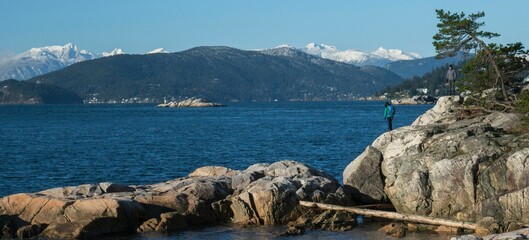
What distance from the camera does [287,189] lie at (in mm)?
29156

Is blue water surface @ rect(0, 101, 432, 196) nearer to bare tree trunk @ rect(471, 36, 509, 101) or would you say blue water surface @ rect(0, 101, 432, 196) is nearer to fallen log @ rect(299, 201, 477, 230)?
bare tree trunk @ rect(471, 36, 509, 101)

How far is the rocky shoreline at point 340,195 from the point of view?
26672 millimetres

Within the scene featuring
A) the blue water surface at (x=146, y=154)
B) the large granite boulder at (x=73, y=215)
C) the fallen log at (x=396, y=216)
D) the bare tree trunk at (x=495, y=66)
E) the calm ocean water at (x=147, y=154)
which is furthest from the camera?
the blue water surface at (x=146, y=154)

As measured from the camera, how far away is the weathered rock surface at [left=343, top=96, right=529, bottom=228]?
26359 millimetres

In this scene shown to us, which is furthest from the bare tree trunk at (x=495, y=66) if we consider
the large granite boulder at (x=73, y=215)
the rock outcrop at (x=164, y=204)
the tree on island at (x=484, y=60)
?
the large granite boulder at (x=73, y=215)

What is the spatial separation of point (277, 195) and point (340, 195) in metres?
2.91

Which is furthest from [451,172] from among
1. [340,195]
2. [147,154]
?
[147,154]

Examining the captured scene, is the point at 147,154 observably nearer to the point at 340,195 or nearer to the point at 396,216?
the point at 340,195

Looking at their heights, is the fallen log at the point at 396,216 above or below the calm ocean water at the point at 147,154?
above

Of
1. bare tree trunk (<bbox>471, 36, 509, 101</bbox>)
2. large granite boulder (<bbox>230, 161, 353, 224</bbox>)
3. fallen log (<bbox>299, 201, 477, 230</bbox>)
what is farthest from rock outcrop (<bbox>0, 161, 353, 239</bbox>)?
bare tree trunk (<bbox>471, 36, 509, 101</bbox>)

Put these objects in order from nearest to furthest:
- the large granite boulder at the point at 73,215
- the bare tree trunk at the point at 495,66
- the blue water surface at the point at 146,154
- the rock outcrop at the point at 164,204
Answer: the large granite boulder at the point at 73,215, the rock outcrop at the point at 164,204, the bare tree trunk at the point at 495,66, the blue water surface at the point at 146,154

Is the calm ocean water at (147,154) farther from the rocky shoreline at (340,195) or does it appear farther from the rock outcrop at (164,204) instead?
the rocky shoreline at (340,195)

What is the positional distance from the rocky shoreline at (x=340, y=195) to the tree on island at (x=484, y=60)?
2809 mm

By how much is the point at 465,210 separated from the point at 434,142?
361 cm
